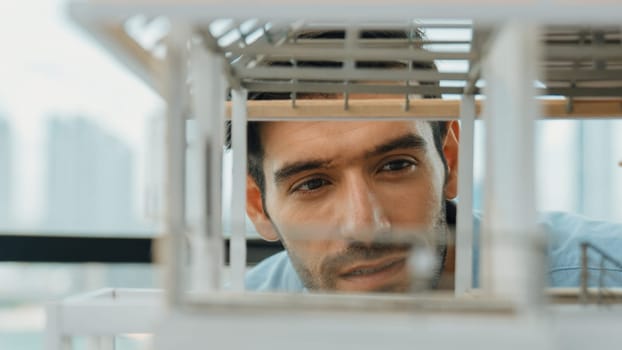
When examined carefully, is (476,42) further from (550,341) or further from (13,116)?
(13,116)

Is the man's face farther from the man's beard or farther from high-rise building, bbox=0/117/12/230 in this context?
high-rise building, bbox=0/117/12/230

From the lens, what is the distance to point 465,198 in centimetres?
408

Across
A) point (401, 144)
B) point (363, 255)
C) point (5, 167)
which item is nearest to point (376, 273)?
A: point (363, 255)

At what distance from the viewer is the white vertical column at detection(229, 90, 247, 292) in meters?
3.96

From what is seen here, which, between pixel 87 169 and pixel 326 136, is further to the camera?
pixel 87 169

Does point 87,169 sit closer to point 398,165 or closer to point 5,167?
point 5,167

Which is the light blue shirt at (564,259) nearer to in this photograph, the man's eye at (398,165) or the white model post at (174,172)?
the man's eye at (398,165)

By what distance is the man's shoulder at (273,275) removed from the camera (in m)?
7.15

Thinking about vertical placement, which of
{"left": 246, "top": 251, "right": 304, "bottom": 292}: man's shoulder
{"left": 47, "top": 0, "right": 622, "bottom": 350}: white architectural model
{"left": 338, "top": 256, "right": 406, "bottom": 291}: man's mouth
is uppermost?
{"left": 47, "top": 0, "right": 622, "bottom": 350}: white architectural model

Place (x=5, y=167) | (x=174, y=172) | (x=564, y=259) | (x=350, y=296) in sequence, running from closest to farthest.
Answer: (x=174, y=172) → (x=350, y=296) → (x=564, y=259) → (x=5, y=167)

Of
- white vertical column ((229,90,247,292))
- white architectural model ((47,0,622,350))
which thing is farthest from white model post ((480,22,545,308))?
white vertical column ((229,90,247,292))

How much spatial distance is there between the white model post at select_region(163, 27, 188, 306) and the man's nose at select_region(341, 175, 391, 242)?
2.47 meters

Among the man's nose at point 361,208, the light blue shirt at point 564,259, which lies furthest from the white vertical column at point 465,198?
the light blue shirt at point 564,259

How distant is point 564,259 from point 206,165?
14.8 feet
